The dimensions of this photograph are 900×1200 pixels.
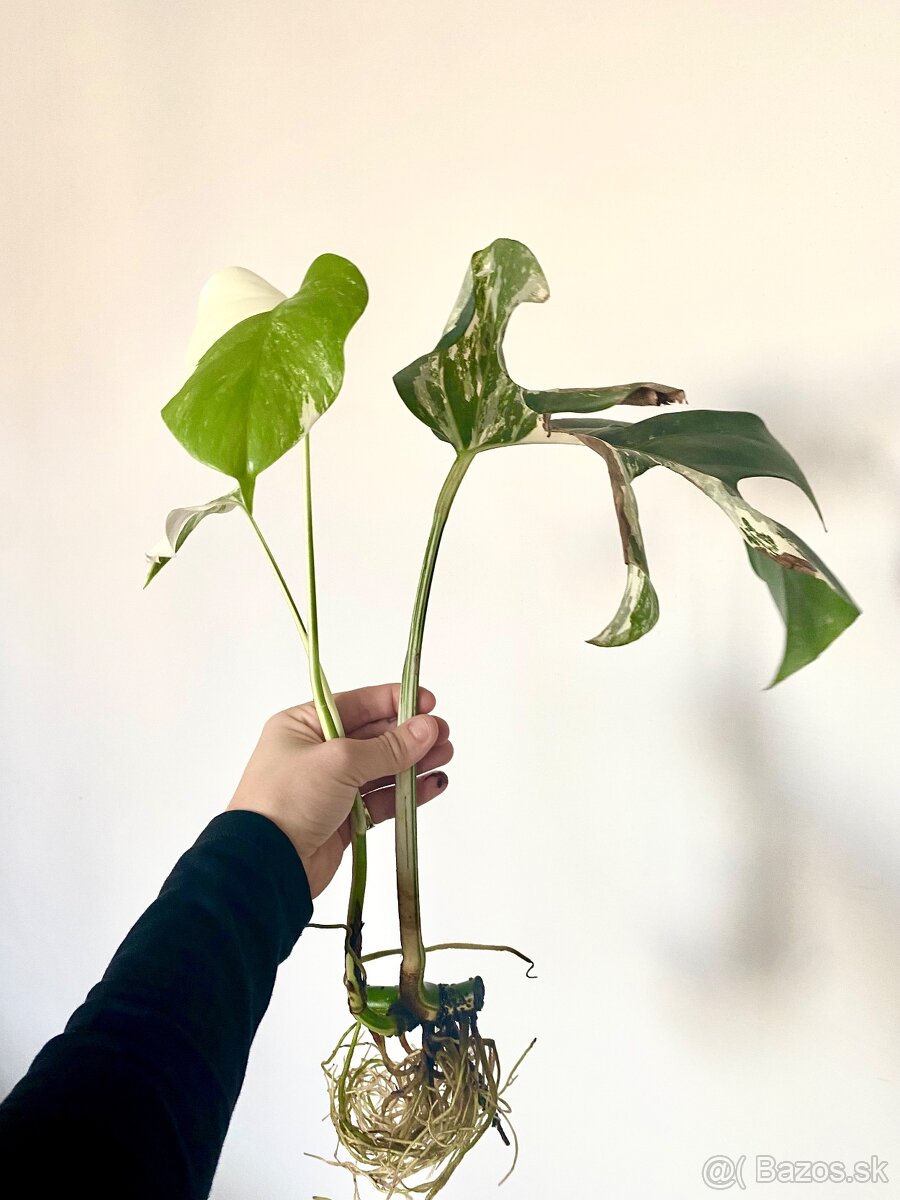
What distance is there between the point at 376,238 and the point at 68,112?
50 centimetres

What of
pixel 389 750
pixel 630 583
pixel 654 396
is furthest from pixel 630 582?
pixel 389 750

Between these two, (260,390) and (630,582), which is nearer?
(260,390)

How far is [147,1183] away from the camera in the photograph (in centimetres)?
44

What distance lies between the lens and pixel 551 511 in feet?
2.66

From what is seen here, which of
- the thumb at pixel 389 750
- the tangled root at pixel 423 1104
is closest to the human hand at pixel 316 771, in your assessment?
the thumb at pixel 389 750

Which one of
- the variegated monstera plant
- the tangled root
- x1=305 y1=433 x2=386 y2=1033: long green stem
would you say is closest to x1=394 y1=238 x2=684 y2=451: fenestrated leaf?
the variegated monstera plant

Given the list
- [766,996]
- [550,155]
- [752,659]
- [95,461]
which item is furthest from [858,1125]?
[95,461]

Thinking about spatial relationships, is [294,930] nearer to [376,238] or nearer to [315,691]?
[315,691]

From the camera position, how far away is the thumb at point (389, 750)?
0.61 meters

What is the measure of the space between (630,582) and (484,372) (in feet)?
0.55

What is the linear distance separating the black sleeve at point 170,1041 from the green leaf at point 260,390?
0.30 meters

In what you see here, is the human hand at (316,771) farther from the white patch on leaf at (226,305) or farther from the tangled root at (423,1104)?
the white patch on leaf at (226,305)

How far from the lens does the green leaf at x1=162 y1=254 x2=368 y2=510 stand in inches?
14.3

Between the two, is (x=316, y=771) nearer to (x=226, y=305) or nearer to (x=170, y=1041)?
(x=170, y=1041)
